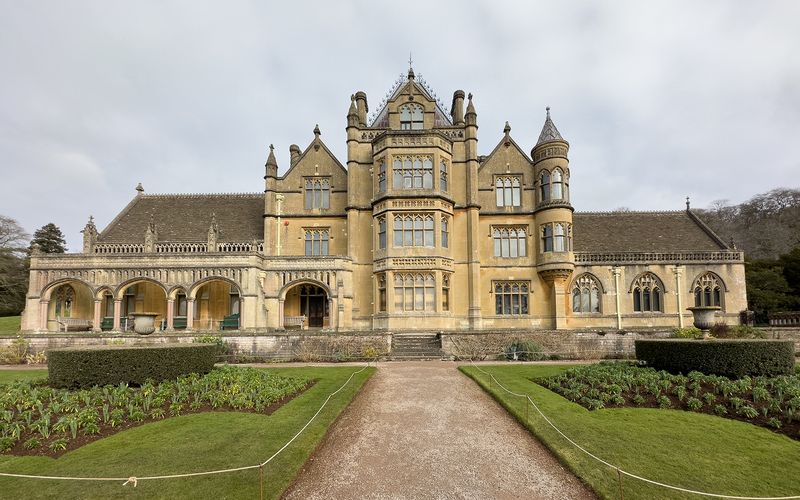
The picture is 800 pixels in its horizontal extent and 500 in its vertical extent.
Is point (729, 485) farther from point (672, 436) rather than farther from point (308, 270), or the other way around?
point (308, 270)

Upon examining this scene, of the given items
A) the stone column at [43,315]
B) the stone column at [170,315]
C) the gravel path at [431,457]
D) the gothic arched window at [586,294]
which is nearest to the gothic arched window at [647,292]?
the gothic arched window at [586,294]

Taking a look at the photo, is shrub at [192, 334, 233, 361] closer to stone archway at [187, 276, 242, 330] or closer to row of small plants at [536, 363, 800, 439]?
stone archway at [187, 276, 242, 330]

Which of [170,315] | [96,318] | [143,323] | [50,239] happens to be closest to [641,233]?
[143,323]

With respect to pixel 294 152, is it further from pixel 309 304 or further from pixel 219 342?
pixel 219 342

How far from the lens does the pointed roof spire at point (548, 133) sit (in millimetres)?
29281

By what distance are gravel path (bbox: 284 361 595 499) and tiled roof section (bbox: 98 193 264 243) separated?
22.3m

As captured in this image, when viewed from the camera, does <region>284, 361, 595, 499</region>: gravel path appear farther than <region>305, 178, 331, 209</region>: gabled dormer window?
No

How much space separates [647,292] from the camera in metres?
29.4

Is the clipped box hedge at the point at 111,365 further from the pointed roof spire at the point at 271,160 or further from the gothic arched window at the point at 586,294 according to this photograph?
the gothic arched window at the point at 586,294

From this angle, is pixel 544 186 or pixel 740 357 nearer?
pixel 740 357

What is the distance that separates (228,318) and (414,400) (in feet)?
60.3

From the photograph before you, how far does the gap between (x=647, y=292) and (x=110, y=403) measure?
98.8 ft

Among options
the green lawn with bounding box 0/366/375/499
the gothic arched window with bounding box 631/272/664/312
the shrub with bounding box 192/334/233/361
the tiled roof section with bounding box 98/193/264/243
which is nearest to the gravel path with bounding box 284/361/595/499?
the green lawn with bounding box 0/366/375/499

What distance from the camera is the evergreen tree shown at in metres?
56.2
